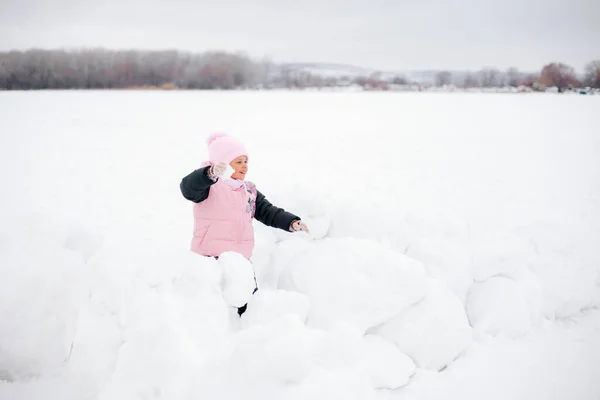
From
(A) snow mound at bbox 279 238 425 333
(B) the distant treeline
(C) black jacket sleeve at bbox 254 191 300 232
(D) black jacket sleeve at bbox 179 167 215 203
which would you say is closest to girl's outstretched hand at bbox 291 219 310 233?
(C) black jacket sleeve at bbox 254 191 300 232

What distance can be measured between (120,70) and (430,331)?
19.9 meters

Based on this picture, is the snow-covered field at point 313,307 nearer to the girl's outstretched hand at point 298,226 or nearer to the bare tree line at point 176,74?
the girl's outstretched hand at point 298,226

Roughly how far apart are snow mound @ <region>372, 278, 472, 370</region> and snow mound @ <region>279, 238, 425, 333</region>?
0.06m

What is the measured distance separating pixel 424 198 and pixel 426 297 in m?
3.86

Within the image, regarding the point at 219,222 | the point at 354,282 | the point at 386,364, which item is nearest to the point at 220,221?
the point at 219,222

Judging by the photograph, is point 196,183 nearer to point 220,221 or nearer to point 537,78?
point 220,221

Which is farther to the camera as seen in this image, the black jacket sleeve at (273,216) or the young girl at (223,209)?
the black jacket sleeve at (273,216)

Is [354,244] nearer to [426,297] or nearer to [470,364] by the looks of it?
[426,297]

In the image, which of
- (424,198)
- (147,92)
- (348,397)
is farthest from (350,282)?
(147,92)

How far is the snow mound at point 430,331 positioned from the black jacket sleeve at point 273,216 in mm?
863

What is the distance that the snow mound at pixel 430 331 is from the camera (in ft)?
6.88

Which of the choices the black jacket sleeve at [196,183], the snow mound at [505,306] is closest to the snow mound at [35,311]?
the black jacket sleeve at [196,183]

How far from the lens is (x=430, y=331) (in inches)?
84.1

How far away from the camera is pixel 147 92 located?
2998 centimetres
